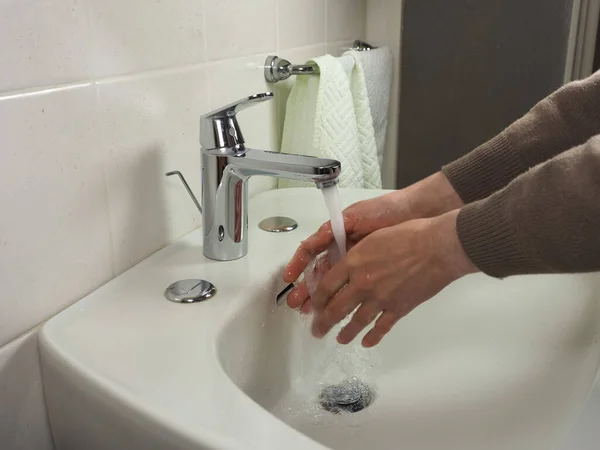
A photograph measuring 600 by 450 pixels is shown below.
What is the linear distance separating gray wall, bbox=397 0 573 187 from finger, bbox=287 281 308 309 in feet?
2.30

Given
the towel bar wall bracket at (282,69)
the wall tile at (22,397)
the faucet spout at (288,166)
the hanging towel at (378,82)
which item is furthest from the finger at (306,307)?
the hanging towel at (378,82)

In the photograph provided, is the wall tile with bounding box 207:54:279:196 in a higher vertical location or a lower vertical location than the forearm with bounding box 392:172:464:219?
higher

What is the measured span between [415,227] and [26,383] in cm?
33

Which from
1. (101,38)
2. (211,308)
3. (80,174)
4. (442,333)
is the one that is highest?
(101,38)

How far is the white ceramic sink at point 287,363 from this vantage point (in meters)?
0.38

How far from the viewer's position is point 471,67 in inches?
43.8

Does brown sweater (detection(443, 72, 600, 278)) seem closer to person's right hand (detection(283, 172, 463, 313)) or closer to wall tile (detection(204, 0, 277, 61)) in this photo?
person's right hand (detection(283, 172, 463, 313))

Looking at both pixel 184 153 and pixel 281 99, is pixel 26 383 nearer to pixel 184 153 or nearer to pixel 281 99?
pixel 184 153

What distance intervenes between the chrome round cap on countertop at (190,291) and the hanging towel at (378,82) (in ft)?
1.68

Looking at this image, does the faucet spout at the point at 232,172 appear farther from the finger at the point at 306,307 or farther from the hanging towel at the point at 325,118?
the hanging towel at the point at 325,118

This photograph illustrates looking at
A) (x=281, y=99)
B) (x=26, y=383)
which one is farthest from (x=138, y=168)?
(x=281, y=99)

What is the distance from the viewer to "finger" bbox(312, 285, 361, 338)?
49 centimetres

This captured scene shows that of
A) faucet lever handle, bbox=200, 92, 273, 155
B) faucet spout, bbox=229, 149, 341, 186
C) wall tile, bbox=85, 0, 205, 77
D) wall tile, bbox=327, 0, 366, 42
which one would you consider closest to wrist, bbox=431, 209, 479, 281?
faucet spout, bbox=229, 149, 341, 186

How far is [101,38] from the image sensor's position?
491mm
